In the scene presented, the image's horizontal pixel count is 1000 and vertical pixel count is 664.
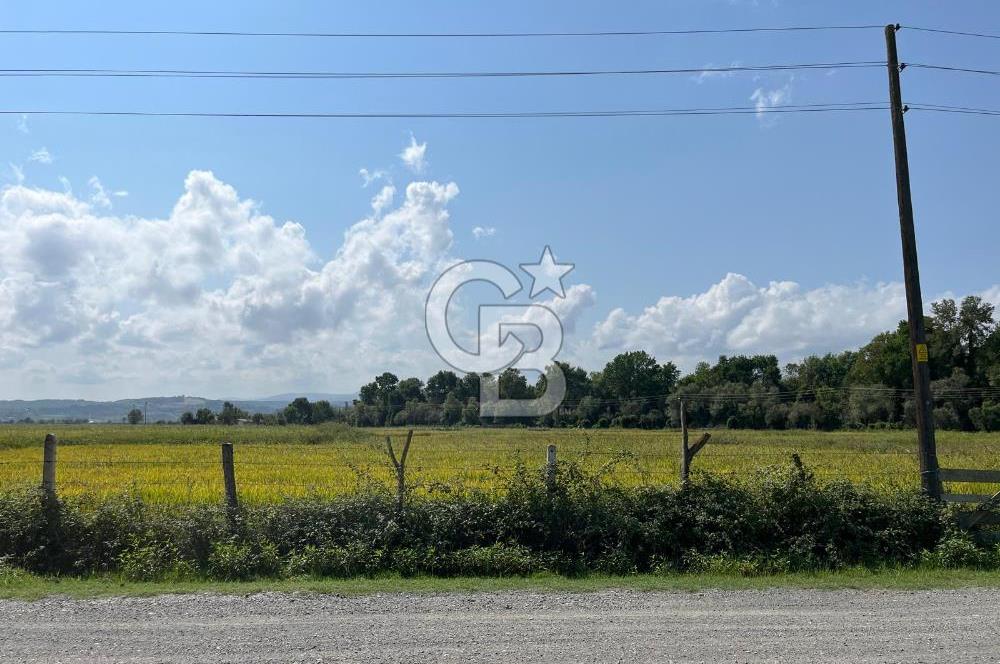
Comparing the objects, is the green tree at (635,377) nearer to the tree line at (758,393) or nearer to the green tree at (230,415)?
the tree line at (758,393)

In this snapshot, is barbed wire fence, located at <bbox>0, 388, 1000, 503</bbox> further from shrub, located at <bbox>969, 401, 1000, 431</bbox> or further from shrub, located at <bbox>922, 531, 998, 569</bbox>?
shrub, located at <bbox>969, 401, 1000, 431</bbox>

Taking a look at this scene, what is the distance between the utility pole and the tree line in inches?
1634

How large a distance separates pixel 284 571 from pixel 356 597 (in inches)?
69.3

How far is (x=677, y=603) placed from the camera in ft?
25.6

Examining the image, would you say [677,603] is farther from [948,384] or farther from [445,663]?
[948,384]

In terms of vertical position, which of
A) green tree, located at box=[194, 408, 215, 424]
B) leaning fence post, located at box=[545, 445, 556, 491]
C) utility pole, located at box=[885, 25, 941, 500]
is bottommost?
green tree, located at box=[194, 408, 215, 424]

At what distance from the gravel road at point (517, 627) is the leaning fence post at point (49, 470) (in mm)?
2967

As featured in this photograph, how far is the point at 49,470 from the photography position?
35.7ft

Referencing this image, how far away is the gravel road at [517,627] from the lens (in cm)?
613

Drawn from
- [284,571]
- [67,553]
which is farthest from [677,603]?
[67,553]

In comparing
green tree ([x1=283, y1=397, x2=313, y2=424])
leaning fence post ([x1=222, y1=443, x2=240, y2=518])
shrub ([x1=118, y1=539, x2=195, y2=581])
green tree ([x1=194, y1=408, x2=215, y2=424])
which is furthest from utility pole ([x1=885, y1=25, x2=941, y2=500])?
green tree ([x1=283, y1=397, x2=313, y2=424])

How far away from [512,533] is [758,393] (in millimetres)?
86692

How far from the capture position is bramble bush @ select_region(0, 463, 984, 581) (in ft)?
31.6

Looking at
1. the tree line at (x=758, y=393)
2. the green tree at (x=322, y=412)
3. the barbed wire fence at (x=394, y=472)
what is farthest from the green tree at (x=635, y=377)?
the barbed wire fence at (x=394, y=472)
